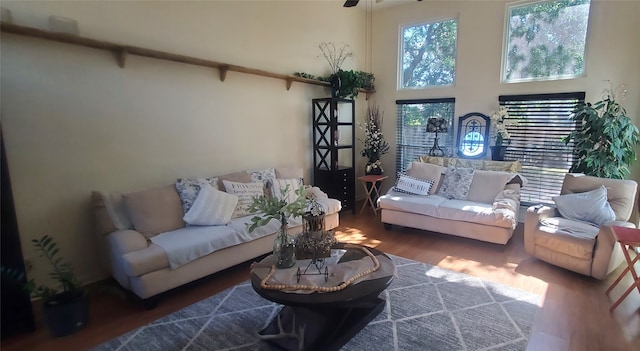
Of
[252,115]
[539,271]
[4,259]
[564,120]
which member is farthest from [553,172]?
[4,259]

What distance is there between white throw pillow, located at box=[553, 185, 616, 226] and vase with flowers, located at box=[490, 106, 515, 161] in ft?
4.66

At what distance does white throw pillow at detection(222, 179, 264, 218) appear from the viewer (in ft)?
11.4

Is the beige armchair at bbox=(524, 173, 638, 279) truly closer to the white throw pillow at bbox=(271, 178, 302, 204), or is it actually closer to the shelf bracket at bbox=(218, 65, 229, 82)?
the white throw pillow at bbox=(271, 178, 302, 204)

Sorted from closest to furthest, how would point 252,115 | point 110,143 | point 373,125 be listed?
point 110,143 → point 252,115 → point 373,125

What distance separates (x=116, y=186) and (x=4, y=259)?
104cm

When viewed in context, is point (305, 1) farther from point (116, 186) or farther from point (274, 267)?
point (274, 267)

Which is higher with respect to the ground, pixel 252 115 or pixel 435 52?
pixel 435 52

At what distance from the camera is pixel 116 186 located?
10.2 ft

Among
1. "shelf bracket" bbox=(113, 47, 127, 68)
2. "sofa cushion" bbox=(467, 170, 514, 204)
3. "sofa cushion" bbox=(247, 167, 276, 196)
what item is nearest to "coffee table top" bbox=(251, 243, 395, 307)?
"sofa cushion" bbox=(247, 167, 276, 196)

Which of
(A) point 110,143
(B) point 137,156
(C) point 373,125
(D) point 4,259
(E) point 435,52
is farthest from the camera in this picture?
(C) point 373,125

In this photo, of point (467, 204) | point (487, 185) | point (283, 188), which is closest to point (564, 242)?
point (467, 204)

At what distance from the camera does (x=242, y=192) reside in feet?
11.8

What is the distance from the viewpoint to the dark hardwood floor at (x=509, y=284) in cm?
221

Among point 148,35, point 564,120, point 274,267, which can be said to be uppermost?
point 148,35
